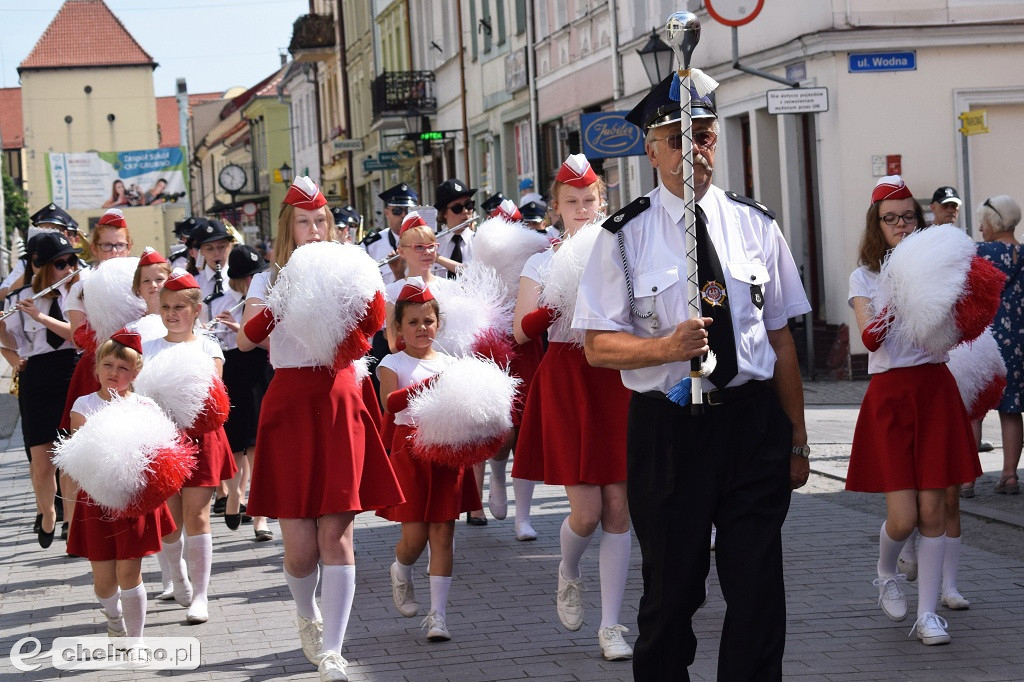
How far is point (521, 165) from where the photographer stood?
33062mm

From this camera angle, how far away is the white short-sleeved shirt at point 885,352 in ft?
22.0

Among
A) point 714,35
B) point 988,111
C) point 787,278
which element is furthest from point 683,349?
point 714,35

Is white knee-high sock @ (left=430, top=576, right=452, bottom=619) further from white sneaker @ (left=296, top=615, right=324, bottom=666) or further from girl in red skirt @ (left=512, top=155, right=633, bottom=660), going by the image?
white sneaker @ (left=296, top=615, right=324, bottom=666)

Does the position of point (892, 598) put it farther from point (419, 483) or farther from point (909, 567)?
point (419, 483)

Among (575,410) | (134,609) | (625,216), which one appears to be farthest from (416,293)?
(625,216)

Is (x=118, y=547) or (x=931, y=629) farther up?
(x=118, y=547)

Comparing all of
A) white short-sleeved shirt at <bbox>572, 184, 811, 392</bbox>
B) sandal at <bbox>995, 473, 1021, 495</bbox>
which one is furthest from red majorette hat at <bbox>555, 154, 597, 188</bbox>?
sandal at <bbox>995, 473, 1021, 495</bbox>

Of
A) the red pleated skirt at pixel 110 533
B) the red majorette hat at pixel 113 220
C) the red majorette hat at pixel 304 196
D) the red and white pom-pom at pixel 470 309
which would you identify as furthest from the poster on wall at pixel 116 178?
the red majorette hat at pixel 304 196

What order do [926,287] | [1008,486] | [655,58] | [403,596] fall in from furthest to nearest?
[655,58]
[1008,486]
[403,596]
[926,287]

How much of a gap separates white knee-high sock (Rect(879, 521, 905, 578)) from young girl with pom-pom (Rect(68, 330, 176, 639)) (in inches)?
130

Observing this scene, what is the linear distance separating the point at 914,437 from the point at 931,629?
83cm

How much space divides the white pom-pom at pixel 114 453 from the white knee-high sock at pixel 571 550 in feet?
6.06

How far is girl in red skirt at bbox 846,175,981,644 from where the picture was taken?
6.61m

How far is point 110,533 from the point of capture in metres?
6.84
